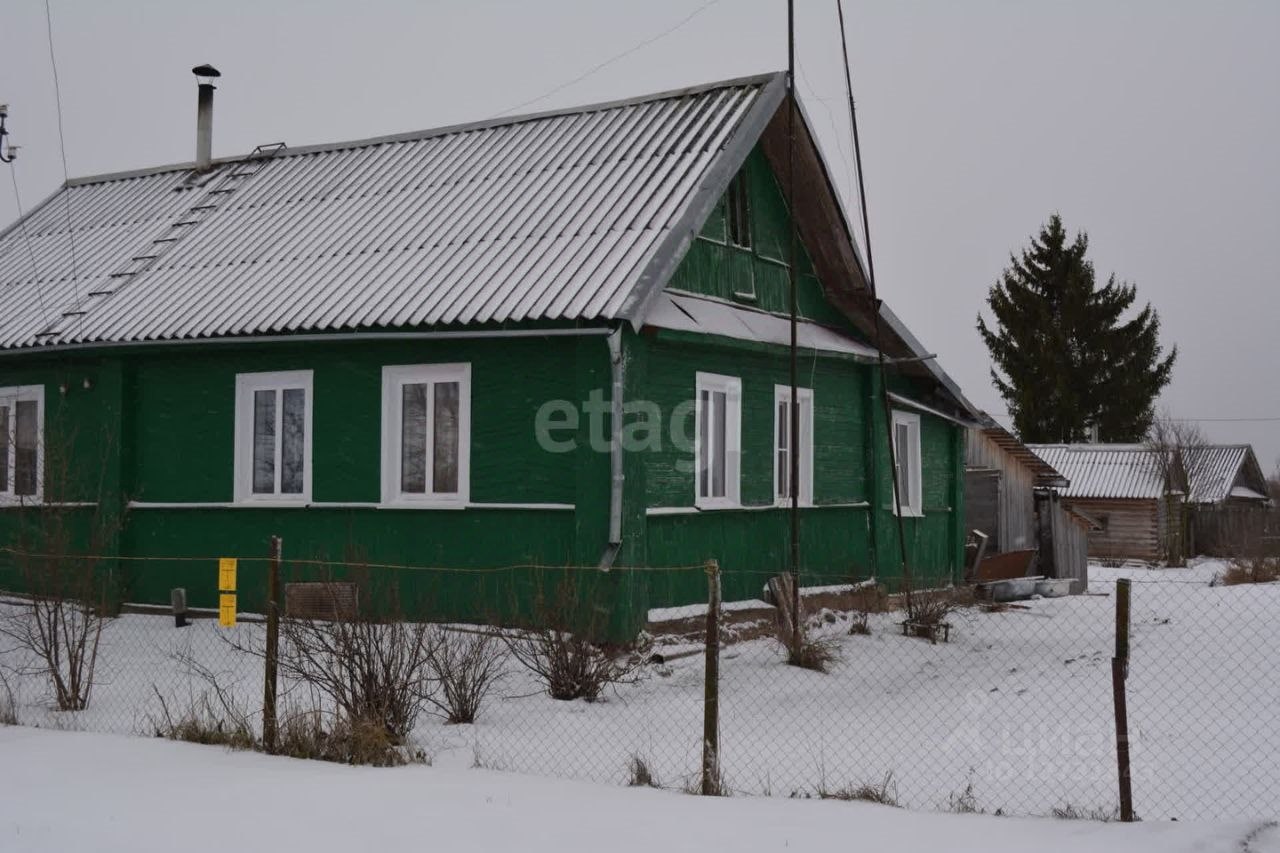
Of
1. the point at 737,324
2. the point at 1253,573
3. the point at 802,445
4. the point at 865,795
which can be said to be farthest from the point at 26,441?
the point at 1253,573

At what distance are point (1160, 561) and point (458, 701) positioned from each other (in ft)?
118

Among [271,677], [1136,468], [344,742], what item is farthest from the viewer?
[1136,468]

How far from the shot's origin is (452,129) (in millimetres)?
18906

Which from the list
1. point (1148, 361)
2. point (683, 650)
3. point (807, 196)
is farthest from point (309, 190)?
point (1148, 361)

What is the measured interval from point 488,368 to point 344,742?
5.50 meters

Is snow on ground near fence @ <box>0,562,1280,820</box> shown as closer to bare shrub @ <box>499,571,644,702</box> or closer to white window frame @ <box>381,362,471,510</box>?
bare shrub @ <box>499,571,644,702</box>

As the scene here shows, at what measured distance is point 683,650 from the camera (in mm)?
13555

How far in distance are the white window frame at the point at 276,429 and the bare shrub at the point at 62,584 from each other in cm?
157

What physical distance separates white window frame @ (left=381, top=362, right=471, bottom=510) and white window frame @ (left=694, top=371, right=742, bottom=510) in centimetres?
240

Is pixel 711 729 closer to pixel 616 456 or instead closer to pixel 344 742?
pixel 344 742

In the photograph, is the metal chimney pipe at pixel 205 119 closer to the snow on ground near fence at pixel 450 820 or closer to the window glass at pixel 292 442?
the window glass at pixel 292 442

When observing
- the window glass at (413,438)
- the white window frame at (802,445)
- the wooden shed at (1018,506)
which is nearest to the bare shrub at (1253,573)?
the wooden shed at (1018,506)

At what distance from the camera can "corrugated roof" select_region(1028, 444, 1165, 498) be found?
144ft

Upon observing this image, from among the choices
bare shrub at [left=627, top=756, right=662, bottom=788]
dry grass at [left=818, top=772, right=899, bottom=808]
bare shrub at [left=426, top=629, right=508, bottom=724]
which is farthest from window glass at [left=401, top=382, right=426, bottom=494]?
dry grass at [left=818, top=772, right=899, bottom=808]
